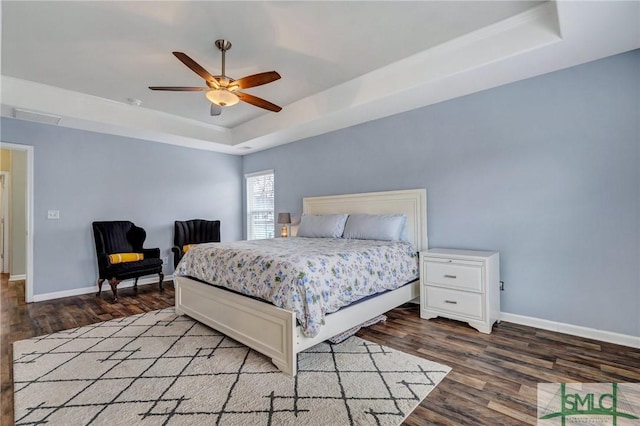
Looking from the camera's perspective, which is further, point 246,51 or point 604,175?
point 246,51

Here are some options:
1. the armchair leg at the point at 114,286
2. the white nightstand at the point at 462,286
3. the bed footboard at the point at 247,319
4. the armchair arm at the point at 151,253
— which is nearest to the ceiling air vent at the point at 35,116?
the armchair arm at the point at 151,253

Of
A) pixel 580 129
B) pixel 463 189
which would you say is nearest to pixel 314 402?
pixel 463 189

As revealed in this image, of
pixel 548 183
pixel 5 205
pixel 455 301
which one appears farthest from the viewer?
pixel 5 205

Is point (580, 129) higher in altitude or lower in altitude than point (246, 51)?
lower

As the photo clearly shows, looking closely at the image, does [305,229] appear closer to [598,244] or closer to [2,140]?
[598,244]

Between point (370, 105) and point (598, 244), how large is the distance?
8.54 ft

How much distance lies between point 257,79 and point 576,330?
361 cm

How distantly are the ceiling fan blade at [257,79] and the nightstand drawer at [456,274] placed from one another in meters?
2.35

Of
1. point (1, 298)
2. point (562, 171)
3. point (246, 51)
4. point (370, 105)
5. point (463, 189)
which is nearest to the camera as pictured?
point (562, 171)

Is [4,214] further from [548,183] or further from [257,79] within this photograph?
[548,183]

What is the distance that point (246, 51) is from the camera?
2.93 metres

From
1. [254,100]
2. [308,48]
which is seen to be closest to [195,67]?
[254,100]

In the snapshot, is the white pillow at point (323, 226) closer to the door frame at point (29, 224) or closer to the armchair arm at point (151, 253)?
the armchair arm at point (151, 253)

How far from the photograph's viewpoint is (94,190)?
450 cm
